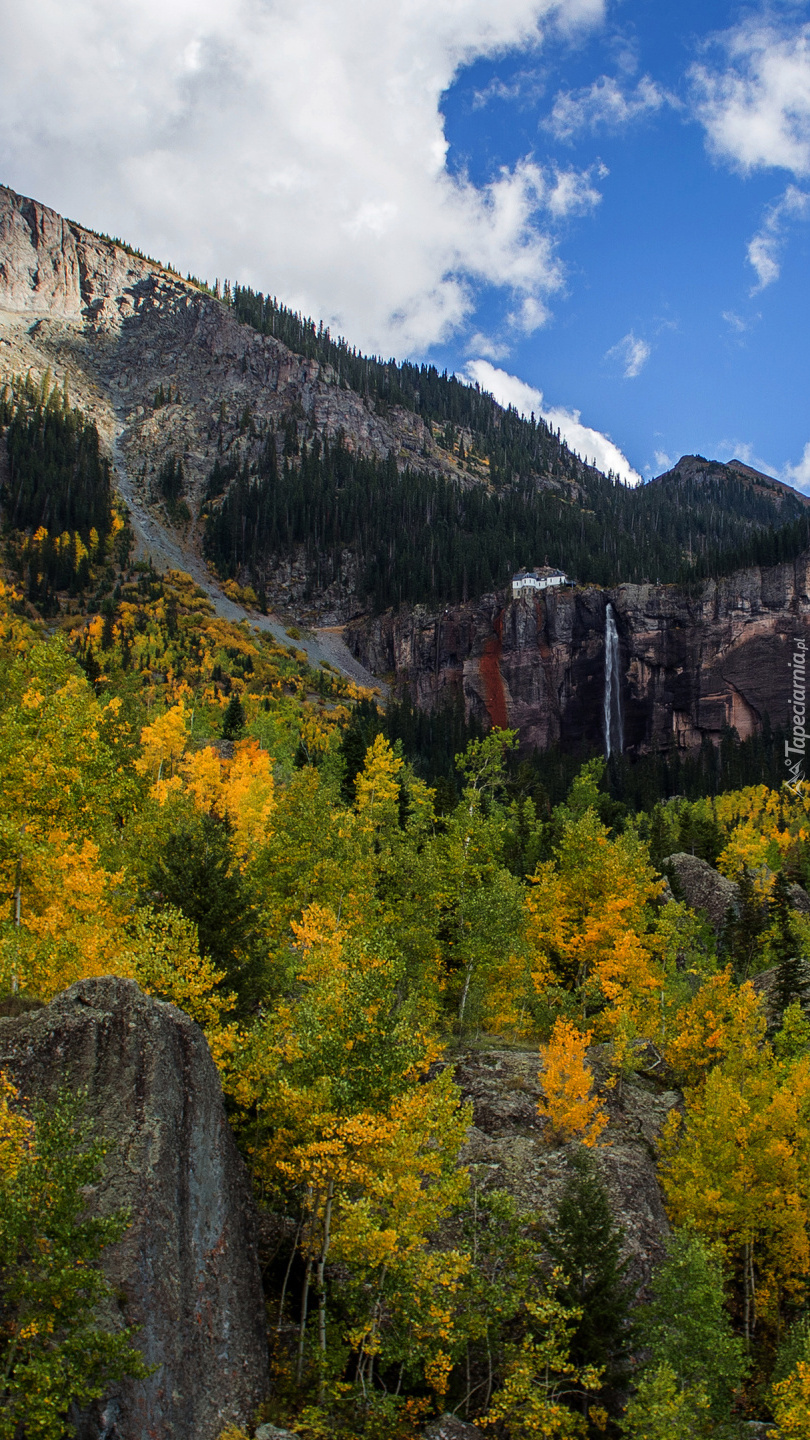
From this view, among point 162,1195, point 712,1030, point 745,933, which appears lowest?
point 745,933

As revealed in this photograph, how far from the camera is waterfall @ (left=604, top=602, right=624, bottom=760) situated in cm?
15125

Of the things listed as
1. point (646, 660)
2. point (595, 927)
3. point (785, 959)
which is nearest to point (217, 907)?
point (595, 927)

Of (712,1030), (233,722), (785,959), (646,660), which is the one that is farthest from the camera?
(646,660)

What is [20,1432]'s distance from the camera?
41.1 feet

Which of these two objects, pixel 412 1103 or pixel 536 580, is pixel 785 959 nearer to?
pixel 412 1103

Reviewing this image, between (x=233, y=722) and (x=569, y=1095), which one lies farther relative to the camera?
(x=233, y=722)

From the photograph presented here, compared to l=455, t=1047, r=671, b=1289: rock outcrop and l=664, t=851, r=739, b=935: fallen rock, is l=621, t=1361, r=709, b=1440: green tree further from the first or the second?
l=664, t=851, r=739, b=935: fallen rock

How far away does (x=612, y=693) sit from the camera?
503 ft

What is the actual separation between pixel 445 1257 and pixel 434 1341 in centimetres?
282

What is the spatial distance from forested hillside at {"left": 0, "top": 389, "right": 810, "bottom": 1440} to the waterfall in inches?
3939

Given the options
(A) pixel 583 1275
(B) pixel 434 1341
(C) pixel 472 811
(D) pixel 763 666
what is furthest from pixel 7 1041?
(D) pixel 763 666

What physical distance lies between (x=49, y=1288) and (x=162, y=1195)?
432 cm

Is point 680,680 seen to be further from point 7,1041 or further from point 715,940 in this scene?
point 7,1041

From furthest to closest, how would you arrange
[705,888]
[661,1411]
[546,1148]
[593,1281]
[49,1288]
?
[705,888] < [546,1148] < [593,1281] < [661,1411] < [49,1288]
